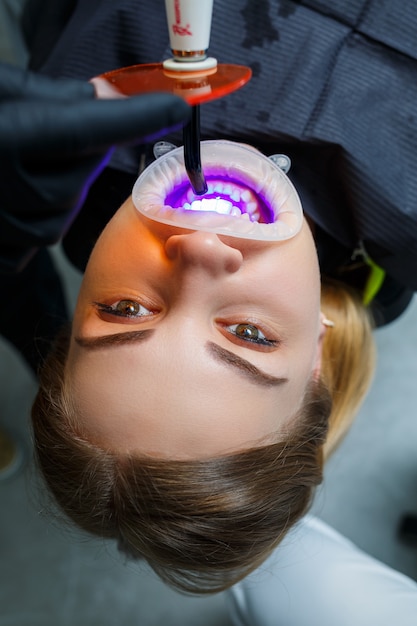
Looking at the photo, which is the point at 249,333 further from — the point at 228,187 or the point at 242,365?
the point at 228,187

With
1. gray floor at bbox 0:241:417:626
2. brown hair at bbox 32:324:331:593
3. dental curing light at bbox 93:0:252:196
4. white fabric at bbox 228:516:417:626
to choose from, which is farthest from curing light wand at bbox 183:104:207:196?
gray floor at bbox 0:241:417:626

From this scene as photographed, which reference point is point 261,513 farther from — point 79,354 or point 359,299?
point 359,299

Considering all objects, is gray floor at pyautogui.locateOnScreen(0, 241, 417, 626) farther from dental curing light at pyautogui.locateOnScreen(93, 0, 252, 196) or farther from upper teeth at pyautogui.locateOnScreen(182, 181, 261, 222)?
dental curing light at pyautogui.locateOnScreen(93, 0, 252, 196)

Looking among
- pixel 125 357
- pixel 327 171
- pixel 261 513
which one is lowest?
pixel 261 513

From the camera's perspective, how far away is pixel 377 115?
2.50 ft

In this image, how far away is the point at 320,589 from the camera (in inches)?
39.0

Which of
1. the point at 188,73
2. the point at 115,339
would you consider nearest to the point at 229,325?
the point at 115,339

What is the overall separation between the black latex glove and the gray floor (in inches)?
32.5

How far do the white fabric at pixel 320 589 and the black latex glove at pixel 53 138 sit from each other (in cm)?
68

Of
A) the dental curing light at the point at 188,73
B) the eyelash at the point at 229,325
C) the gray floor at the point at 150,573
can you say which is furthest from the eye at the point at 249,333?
the gray floor at the point at 150,573

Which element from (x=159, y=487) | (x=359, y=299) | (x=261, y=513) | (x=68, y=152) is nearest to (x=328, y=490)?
(x=359, y=299)

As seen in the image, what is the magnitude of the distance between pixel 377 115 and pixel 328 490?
0.84 m

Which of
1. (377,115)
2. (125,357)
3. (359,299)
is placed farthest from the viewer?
(359,299)

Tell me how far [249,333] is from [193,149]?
0.22m
